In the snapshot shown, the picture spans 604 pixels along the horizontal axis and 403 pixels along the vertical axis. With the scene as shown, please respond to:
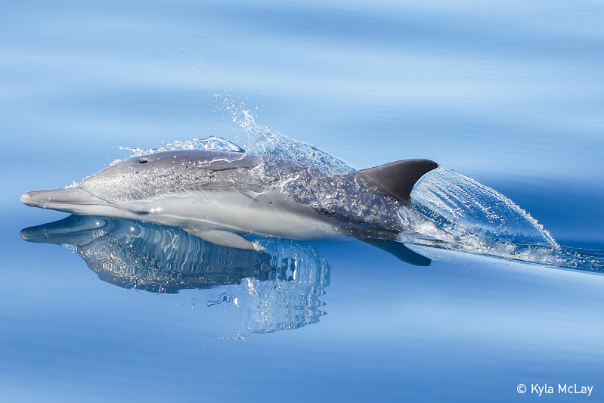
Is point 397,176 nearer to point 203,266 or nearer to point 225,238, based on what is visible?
point 225,238

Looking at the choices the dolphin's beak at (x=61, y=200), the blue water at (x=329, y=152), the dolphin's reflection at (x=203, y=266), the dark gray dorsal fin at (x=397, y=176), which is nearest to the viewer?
the blue water at (x=329, y=152)

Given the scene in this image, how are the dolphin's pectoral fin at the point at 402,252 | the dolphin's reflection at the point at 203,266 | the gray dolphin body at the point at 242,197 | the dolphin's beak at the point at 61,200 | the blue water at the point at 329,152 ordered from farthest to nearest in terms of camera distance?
the dolphin's beak at the point at 61,200 → the gray dolphin body at the point at 242,197 → the dolphin's pectoral fin at the point at 402,252 → the dolphin's reflection at the point at 203,266 → the blue water at the point at 329,152

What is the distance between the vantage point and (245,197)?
7230 millimetres

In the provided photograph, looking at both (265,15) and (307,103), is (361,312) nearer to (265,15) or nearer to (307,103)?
(307,103)

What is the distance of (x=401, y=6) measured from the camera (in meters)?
15.2

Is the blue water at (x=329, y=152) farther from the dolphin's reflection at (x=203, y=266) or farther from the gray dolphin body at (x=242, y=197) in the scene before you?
the gray dolphin body at (x=242, y=197)

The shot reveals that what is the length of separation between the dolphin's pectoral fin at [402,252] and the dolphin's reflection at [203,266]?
57 cm

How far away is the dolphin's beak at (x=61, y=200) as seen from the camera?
7.39 metres

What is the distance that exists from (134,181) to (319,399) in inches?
125

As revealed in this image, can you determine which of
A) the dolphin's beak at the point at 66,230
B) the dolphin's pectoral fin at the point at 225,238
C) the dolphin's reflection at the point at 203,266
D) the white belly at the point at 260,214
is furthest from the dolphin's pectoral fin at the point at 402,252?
the dolphin's beak at the point at 66,230

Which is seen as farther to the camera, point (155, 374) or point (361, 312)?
point (361, 312)

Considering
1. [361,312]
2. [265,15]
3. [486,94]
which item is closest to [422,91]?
[486,94]

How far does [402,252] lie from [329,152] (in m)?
2.50

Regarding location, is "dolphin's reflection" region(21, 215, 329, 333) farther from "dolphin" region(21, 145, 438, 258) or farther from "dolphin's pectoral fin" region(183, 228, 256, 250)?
"dolphin" region(21, 145, 438, 258)
